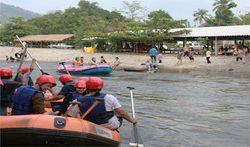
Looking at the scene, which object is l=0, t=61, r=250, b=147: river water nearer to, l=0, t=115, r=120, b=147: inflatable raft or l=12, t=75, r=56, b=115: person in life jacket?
l=0, t=115, r=120, b=147: inflatable raft

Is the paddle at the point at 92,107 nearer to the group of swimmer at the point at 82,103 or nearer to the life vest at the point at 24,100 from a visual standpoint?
the group of swimmer at the point at 82,103

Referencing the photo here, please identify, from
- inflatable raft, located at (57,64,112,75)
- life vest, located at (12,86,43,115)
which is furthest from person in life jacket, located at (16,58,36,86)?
inflatable raft, located at (57,64,112,75)

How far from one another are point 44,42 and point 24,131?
2707 inches

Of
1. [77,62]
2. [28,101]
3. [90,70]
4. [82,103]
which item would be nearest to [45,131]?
[28,101]

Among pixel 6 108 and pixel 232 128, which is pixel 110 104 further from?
pixel 232 128

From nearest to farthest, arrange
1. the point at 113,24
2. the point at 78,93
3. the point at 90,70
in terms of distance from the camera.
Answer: the point at 78,93, the point at 90,70, the point at 113,24

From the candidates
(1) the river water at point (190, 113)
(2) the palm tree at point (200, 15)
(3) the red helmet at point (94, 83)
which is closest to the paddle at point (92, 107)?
(3) the red helmet at point (94, 83)

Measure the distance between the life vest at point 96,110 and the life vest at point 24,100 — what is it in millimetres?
850

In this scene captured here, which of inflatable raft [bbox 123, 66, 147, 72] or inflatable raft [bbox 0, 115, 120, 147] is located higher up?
inflatable raft [bbox 0, 115, 120, 147]

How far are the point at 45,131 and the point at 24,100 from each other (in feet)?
2.73

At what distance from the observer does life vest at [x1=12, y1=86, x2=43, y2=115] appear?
782 cm

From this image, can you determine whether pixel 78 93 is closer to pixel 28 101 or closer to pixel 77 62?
pixel 28 101

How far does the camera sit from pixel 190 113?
14477 mm

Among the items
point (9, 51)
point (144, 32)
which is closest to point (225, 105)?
point (144, 32)
